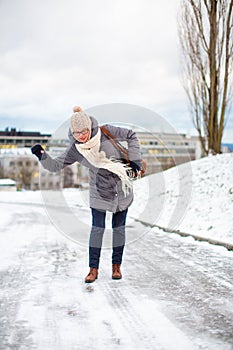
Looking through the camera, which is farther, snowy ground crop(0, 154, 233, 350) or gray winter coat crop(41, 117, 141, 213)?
gray winter coat crop(41, 117, 141, 213)

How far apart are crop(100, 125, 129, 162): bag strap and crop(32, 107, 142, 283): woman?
1.1 inches

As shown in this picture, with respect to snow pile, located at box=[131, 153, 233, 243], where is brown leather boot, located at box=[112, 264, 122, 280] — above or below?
below

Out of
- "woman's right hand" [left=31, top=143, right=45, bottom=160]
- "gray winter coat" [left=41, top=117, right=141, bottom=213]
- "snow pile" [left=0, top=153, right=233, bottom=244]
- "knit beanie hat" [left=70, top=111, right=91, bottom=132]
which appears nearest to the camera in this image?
"knit beanie hat" [left=70, top=111, right=91, bottom=132]

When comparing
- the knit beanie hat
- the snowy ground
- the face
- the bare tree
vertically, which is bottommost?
the snowy ground

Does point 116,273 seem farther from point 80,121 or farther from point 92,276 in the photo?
point 80,121

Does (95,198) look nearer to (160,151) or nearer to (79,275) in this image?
(79,275)

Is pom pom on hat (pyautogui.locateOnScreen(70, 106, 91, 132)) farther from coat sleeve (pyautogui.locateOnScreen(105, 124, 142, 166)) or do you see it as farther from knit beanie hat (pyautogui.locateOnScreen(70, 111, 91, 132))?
coat sleeve (pyautogui.locateOnScreen(105, 124, 142, 166))

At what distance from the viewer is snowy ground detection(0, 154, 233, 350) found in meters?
2.82

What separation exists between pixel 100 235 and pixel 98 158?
860 millimetres

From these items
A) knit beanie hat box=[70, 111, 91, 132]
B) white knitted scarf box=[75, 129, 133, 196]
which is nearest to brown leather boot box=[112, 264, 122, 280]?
white knitted scarf box=[75, 129, 133, 196]

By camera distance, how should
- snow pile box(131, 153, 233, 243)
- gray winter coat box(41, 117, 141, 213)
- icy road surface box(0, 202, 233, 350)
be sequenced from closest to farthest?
icy road surface box(0, 202, 233, 350), gray winter coat box(41, 117, 141, 213), snow pile box(131, 153, 233, 243)

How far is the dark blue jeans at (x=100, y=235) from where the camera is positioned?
4.38 m

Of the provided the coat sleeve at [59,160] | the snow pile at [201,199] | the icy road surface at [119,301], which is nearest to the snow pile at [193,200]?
the snow pile at [201,199]

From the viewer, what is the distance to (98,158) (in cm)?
422
